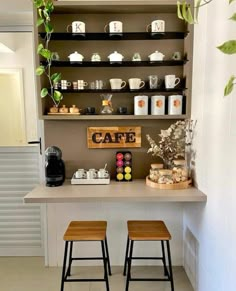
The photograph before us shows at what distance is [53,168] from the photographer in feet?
7.11

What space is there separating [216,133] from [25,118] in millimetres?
Result: 1741

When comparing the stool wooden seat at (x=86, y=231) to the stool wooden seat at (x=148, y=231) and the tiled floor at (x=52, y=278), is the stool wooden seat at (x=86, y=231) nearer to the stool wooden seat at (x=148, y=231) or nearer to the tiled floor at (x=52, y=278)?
the stool wooden seat at (x=148, y=231)

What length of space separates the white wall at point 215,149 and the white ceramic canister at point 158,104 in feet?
0.82

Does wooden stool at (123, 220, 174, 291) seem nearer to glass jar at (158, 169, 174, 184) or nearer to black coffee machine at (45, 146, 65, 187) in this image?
glass jar at (158, 169, 174, 184)

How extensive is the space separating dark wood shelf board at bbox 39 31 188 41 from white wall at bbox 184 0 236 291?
0.79 feet

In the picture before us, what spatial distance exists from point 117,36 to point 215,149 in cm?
121

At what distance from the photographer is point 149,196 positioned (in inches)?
73.2

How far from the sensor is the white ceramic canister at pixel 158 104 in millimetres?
2211

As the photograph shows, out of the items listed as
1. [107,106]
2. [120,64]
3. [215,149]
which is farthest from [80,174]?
[215,149]

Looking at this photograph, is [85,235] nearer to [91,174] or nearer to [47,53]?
[91,174]

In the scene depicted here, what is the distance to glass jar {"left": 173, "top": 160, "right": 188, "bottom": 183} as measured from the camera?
2.08 m

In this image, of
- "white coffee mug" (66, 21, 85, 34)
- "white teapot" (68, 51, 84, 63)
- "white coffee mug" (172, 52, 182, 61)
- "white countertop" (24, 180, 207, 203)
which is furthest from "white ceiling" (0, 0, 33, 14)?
"white countertop" (24, 180, 207, 203)

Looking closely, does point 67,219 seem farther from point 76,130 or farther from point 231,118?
point 231,118

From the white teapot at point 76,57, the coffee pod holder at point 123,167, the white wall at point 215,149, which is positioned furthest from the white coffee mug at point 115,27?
the coffee pod holder at point 123,167
